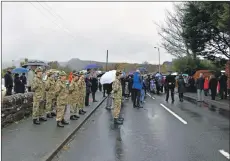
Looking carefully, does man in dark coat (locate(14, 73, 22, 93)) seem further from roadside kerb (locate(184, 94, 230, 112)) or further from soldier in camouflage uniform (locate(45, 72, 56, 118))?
roadside kerb (locate(184, 94, 230, 112))

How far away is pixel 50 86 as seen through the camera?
11258 mm

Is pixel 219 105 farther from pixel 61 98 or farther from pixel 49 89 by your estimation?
pixel 49 89

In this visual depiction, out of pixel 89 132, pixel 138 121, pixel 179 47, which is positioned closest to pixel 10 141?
pixel 89 132

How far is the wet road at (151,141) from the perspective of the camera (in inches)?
268

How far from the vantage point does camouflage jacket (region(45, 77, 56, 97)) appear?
11.1 meters

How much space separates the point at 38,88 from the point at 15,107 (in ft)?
3.45

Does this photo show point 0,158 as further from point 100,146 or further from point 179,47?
point 179,47

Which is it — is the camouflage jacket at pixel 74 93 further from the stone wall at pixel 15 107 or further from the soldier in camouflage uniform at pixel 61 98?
the stone wall at pixel 15 107

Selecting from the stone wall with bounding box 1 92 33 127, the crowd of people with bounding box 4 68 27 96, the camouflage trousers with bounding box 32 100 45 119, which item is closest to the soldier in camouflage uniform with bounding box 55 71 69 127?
the camouflage trousers with bounding box 32 100 45 119

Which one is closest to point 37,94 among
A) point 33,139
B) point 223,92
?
point 33,139

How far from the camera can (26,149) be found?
7160 millimetres

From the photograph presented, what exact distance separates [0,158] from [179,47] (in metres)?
39.2

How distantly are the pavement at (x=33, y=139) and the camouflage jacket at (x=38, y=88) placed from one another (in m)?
0.88

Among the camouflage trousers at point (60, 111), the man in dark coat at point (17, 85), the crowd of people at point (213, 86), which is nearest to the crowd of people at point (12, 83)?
the man in dark coat at point (17, 85)
